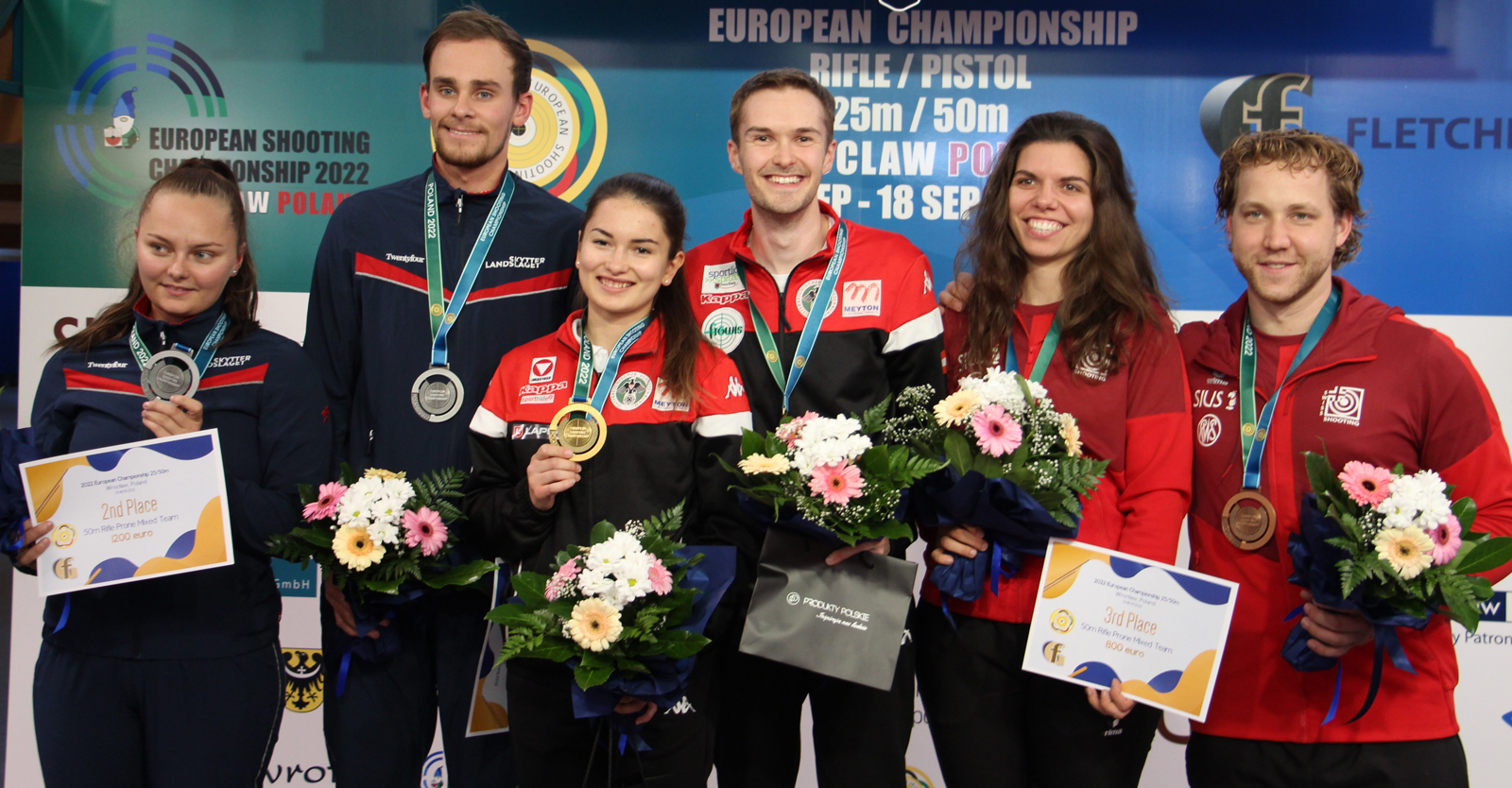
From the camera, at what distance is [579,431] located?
219 centimetres

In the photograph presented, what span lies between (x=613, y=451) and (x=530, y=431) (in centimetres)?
22

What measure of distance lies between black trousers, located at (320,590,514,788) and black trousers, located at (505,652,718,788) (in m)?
0.33

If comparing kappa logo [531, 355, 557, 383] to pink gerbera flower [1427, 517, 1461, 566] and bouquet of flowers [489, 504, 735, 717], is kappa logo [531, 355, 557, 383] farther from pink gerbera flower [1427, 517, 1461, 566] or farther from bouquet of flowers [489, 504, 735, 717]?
pink gerbera flower [1427, 517, 1461, 566]

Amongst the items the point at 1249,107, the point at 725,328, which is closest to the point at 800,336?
the point at 725,328

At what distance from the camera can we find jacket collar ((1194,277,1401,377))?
2291 mm

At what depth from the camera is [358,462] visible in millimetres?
2582

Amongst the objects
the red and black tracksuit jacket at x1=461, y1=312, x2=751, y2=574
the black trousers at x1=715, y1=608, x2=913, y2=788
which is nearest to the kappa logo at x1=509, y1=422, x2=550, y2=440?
the red and black tracksuit jacket at x1=461, y1=312, x2=751, y2=574

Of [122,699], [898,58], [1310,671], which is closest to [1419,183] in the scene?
[898,58]

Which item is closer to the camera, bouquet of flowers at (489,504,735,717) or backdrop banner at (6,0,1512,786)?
bouquet of flowers at (489,504,735,717)

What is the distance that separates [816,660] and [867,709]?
0.97 ft

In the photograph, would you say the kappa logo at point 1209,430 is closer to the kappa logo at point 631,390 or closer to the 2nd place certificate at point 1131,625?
the 2nd place certificate at point 1131,625

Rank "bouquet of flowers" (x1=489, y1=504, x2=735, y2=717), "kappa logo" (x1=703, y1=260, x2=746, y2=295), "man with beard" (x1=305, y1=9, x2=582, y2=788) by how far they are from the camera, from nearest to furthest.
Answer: "bouquet of flowers" (x1=489, y1=504, x2=735, y2=717) < "man with beard" (x1=305, y1=9, x2=582, y2=788) < "kappa logo" (x1=703, y1=260, x2=746, y2=295)

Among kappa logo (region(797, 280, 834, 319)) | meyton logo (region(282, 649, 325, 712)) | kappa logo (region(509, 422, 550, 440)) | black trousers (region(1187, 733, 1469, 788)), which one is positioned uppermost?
kappa logo (region(797, 280, 834, 319))

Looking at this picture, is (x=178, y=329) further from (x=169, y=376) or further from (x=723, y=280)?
(x=723, y=280)
